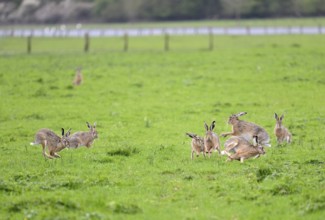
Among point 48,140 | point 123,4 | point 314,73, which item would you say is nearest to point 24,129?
point 48,140

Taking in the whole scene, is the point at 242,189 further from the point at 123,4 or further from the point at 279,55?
the point at 123,4

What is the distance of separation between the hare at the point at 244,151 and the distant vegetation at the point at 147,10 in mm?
93961

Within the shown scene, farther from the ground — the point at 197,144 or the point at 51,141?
the point at 197,144

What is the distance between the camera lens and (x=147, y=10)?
120125mm

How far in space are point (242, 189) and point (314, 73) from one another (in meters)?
22.2

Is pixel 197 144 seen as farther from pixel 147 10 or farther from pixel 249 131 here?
pixel 147 10

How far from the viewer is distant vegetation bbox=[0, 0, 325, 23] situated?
110m

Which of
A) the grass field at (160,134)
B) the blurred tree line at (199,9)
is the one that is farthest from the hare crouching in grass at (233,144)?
the blurred tree line at (199,9)

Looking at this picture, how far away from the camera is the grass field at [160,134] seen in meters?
13.4

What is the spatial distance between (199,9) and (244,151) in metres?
101

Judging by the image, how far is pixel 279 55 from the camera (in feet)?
146

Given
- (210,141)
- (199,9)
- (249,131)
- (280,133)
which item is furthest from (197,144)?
(199,9)

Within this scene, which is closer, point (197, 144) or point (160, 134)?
point (197, 144)

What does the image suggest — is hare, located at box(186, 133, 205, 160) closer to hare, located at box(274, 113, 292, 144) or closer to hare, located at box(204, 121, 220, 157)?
hare, located at box(204, 121, 220, 157)
